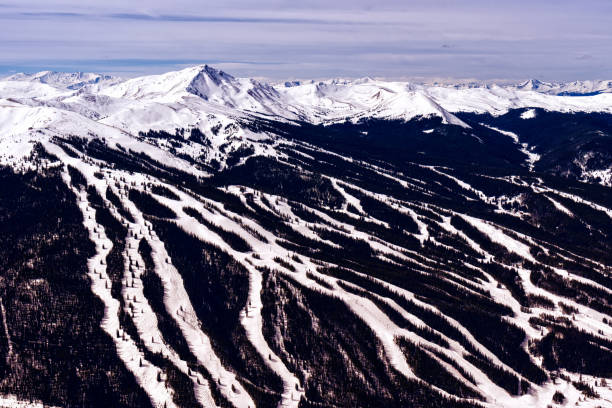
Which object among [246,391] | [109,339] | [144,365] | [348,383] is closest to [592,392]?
[348,383]

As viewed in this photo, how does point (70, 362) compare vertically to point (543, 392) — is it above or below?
above

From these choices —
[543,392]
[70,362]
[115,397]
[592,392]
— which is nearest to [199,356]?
[115,397]

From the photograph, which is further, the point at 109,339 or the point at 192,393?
the point at 109,339

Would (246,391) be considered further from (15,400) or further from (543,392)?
(543,392)

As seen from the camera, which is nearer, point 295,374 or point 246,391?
point 246,391

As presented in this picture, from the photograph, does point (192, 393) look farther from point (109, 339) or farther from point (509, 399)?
point (509, 399)

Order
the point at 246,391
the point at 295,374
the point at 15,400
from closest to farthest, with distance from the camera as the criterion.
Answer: the point at 15,400
the point at 246,391
the point at 295,374

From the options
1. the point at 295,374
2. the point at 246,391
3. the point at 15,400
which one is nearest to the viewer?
the point at 15,400

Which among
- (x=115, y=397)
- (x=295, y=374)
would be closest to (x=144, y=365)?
(x=115, y=397)
